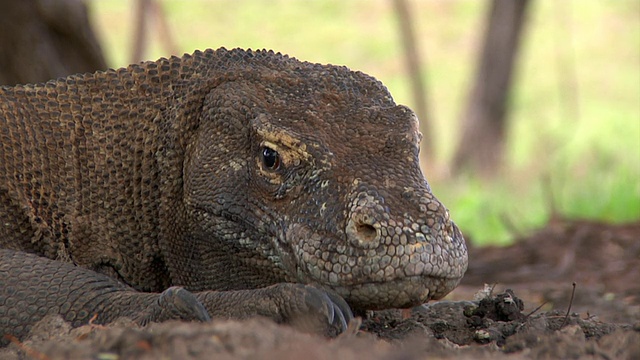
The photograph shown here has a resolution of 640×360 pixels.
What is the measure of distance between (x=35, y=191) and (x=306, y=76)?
45.6 inches

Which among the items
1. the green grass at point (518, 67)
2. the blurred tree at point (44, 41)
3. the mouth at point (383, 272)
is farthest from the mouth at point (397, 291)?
the green grass at point (518, 67)

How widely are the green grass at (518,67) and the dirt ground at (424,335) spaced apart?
5.05m

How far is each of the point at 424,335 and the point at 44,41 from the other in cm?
544

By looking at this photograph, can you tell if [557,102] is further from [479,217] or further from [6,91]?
[6,91]

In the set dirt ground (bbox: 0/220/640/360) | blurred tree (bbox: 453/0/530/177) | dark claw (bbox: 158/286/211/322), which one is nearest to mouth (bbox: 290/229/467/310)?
dirt ground (bbox: 0/220/640/360)

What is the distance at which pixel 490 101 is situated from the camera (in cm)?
1430

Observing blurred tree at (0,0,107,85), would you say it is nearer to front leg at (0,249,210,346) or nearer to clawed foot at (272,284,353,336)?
front leg at (0,249,210,346)

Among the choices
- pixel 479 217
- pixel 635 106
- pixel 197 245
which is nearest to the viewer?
pixel 197 245

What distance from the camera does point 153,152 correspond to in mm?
3818

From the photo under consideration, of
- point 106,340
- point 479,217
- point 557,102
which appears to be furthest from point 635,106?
point 106,340

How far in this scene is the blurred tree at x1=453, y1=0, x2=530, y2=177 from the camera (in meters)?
13.7

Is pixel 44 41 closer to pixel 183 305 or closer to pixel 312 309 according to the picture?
pixel 183 305

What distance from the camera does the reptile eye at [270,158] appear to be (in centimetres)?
339

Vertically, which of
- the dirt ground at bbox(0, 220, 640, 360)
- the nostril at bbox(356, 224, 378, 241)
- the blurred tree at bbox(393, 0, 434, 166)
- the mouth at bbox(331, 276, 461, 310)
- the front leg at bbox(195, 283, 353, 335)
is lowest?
the dirt ground at bbox(0, 220, 640, 360)
